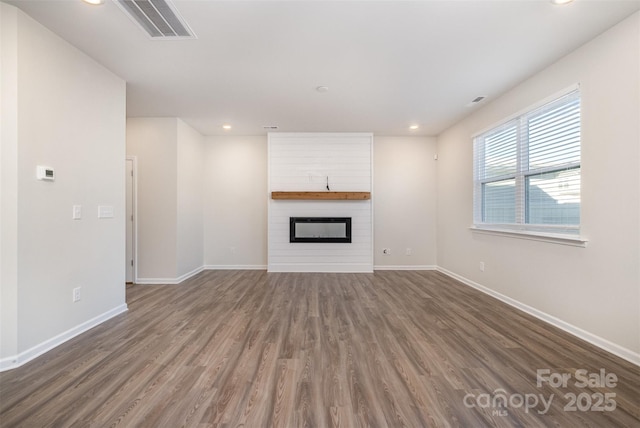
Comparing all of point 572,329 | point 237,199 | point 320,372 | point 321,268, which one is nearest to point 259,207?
point 237,199

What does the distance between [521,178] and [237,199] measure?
464 centimetres

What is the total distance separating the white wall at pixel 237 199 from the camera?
5477 millimetres

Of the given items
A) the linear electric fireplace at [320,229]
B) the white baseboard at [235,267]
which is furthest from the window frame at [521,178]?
the white baseboard at [235,267]

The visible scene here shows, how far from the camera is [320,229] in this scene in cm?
522

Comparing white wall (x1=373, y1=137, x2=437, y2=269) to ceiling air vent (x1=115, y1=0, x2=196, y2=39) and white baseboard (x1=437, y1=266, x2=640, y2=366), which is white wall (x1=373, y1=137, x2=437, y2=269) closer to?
white baseboard (x1=437, y1=266, x2=640, y2=366)

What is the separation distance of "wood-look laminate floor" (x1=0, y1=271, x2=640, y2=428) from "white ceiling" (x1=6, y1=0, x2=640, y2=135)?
8.63 feet

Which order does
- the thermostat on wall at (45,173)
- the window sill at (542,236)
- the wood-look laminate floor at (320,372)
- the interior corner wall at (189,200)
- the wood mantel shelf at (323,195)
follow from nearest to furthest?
the wood-look laminate floor at (320,372)
the thermostat on wall at (45,173)
the window sill at (542,236)
the interior corner wall at (189,200)
the wood mantel shelf at (323,195)

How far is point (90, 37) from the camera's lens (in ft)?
7.84

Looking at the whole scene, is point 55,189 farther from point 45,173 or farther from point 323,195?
point 323,195

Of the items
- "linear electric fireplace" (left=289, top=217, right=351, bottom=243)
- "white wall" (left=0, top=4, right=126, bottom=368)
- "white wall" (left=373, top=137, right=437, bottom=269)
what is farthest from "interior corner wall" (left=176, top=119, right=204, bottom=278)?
"white wall" (left=373, top=137, right=437, bottom=269)

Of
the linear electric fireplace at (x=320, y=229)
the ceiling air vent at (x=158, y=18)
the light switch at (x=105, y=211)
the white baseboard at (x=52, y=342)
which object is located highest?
the ceiling air vent at (x=158, y=18)

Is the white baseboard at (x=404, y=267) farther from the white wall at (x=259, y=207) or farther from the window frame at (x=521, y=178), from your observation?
the window frame at (x=521, y=178)

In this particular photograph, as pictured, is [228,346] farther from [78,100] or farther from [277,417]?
[78,100]

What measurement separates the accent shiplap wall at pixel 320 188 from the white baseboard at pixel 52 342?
2.67 meters
